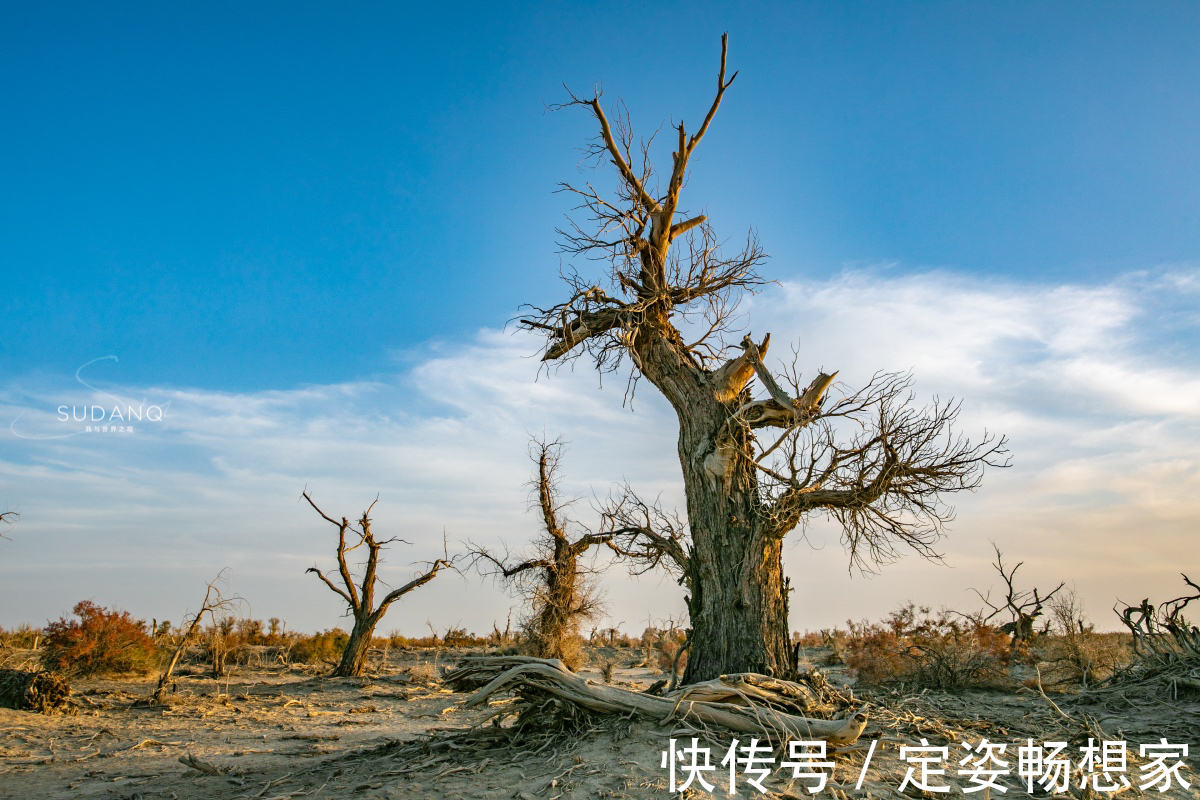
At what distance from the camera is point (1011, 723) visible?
896cm

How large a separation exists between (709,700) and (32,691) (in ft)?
Answer: 37.0

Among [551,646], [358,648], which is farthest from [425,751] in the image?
[358,648]

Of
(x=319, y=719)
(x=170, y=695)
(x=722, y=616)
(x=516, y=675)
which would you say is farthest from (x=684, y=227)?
(x=170, y=695)

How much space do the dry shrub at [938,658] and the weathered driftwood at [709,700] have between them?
7443 mm

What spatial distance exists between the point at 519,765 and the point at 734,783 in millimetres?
2006

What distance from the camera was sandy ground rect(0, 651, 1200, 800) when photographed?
21.4 ft

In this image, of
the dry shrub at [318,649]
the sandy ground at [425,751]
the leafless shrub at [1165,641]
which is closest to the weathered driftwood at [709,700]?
the sandy ground at [425,751]

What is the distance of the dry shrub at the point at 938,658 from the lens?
13.6 metres

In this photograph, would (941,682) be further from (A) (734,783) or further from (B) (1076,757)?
(A) (734,783)

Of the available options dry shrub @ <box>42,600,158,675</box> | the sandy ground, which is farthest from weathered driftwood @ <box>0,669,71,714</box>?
dry shrub @ <box>42,600,158,675</box>

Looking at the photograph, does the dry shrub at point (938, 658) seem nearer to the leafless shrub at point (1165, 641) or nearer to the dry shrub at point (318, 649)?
the leafless shrub at point (1165, 641)

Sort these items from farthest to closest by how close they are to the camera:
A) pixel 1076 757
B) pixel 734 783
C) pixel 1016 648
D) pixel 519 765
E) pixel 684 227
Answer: pixel 1016 648, pixel 684 227, pixel 1076 757, pixel 519 765, pixel 734 783

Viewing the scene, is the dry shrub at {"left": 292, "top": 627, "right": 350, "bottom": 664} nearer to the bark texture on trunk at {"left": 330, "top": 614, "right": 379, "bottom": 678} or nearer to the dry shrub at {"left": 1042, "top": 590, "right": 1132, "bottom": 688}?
the bark texture on trunk at {"left": 330, "top": 614, "right": 379, "bottom": 678}

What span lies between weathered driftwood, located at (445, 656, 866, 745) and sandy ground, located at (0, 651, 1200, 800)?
0.57 feet
